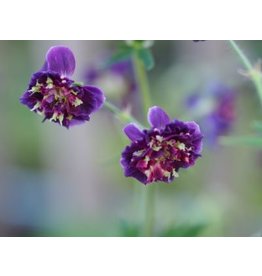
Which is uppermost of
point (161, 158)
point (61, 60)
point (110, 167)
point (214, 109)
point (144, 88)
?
point (110, 167)

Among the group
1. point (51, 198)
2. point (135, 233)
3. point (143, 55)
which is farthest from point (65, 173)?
point (143, 55)

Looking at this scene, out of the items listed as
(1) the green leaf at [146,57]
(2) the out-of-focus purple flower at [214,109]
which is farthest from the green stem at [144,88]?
(2) the out-of-focus purple flower at [214,109]

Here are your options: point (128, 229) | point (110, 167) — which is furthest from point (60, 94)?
point (110, 167)

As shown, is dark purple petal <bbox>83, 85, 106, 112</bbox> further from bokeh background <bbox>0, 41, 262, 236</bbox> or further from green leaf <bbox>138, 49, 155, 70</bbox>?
bokeh background <bbox>0, 41, 262, 236</bbox>

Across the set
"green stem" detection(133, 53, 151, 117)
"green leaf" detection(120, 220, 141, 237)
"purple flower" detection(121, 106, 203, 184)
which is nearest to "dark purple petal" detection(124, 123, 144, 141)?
"purple flower" detection(121, 106, 203, 184)

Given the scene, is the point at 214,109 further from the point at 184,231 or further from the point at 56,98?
the point at 56,98

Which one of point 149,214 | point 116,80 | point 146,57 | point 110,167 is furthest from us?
point 110,167

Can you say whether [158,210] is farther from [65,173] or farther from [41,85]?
[41,85]
